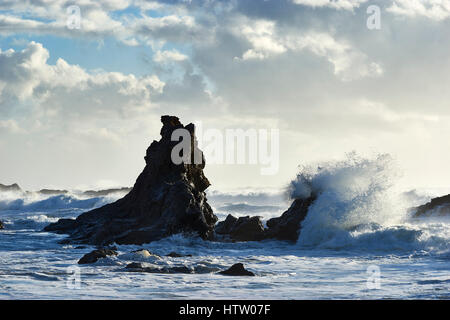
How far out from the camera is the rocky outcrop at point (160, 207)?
82.8 ft

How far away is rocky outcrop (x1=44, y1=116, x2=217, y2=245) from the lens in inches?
994

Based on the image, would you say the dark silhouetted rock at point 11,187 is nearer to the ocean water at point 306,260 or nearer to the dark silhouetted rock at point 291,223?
the ocean water at point 306,260

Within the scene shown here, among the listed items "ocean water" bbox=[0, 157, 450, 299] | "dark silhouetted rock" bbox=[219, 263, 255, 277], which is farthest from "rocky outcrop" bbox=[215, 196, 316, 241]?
"dark silhouetted rock" bbox=[219, 263, 255, 277]

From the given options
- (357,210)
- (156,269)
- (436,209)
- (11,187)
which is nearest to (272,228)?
(357,210)

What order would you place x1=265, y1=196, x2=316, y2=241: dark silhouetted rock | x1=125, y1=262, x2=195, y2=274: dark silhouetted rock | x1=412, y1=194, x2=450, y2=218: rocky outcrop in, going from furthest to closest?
x1=412, y1=194, x2=450, y2=218: rocky outcrop < x1=265, y1=196, x2=316, y2=241: dark silhouetted rock < x1=125, y1=262, x2=195, y2=274: dark silhouetted rock

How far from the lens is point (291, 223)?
90.3 feet

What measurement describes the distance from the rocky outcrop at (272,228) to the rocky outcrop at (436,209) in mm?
26651

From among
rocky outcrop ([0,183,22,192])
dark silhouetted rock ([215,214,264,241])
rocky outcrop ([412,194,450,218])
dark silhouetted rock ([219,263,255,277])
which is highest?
rocky outcrop ([0,183,22,192])

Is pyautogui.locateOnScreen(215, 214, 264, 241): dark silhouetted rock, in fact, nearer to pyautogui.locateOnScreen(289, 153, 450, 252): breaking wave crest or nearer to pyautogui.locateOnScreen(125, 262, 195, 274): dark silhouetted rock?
pyautogui.locateOnScreen(289, 153, 450, 252): breaking wave crest

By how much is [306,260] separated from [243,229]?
8.50 metres

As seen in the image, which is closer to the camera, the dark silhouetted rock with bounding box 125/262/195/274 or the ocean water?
the ocean water

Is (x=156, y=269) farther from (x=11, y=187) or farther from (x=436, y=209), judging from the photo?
(x=11, y=187)
